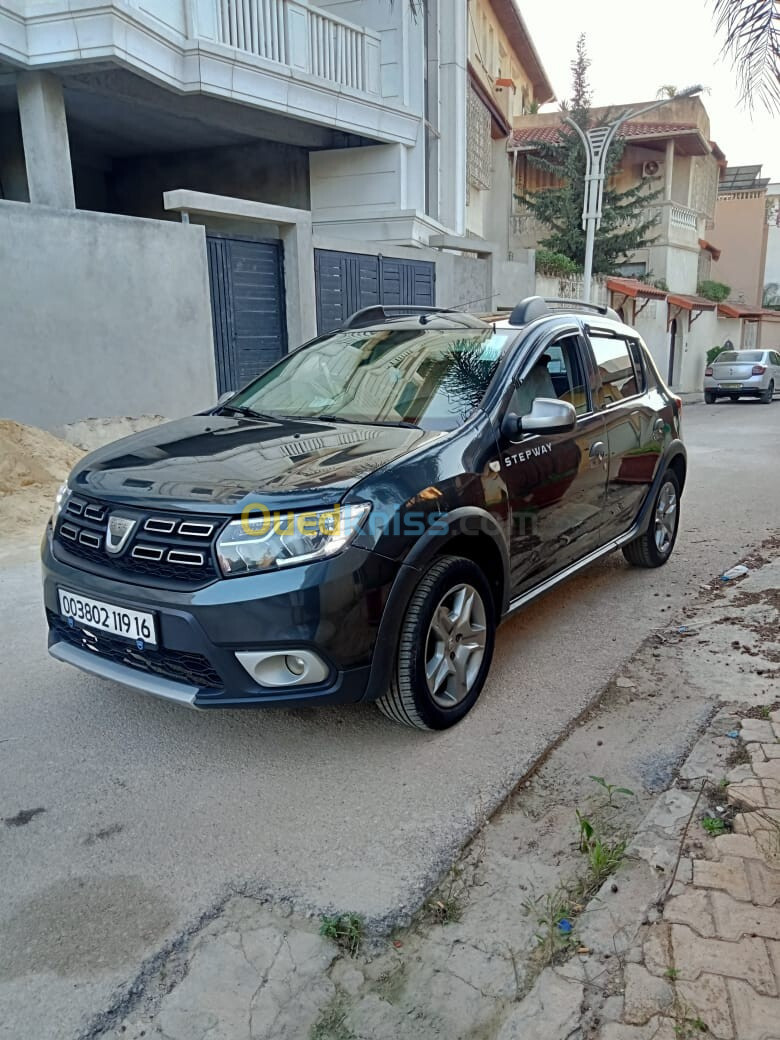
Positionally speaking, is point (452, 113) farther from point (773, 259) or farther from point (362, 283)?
point (773, 259)

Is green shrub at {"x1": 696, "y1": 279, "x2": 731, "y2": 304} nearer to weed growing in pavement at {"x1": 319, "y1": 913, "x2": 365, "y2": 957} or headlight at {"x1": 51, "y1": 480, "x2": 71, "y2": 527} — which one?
headlight at {"x1": 51, "y1": 480, "x2": 71, "y2": 527}

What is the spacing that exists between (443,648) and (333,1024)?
5.04ft

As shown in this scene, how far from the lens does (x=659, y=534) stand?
18.4 ft

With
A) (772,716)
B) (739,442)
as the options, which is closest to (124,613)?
(772,716)

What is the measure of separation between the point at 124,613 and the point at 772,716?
2.73 m

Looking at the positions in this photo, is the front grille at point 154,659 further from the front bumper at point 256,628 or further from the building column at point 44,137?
the building column at point 44,137

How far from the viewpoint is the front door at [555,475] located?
371 centimetres

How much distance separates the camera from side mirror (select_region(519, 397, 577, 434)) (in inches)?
139

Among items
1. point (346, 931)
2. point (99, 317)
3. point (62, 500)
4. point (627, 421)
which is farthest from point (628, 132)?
point (346, 931)

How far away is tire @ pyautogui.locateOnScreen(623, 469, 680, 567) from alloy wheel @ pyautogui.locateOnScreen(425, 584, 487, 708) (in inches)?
86.8

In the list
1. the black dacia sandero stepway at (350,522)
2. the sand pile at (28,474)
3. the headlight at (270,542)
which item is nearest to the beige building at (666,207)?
the sand pile at (28,474)

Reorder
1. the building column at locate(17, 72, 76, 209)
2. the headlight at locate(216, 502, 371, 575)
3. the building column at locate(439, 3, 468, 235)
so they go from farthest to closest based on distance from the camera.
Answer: the building column at locate(439, 3, 468, 235), the building column at locate(17, 72, 76, 209), the headlight at locate(216, 502, 371, 575)

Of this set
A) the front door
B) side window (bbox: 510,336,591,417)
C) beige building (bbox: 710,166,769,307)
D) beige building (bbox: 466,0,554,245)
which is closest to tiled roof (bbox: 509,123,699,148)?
beige building (bbox: 466,0,554,245)

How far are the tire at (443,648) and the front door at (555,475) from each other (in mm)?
381
